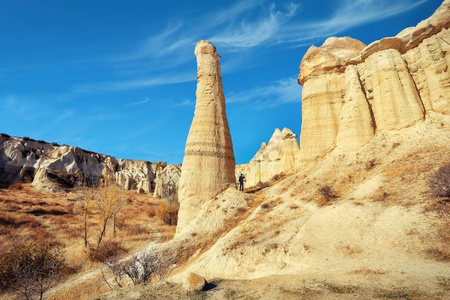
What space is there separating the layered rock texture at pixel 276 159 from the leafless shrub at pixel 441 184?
1724 centimetres

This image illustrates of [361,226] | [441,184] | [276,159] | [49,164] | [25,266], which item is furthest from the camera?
[49,164]

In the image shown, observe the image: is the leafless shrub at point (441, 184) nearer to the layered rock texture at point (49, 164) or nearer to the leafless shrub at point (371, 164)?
the leafless shrub at point (371, 164)

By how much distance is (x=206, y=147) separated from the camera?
15125 millimetres

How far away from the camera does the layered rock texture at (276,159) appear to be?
89.1 ft

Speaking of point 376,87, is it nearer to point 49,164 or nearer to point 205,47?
point 205,47

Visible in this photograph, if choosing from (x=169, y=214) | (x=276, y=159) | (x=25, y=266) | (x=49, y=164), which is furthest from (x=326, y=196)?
(x=49, y=164)

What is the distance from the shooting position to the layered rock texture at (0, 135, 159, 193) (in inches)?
1636

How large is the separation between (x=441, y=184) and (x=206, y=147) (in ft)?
36.8

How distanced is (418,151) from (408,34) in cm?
793

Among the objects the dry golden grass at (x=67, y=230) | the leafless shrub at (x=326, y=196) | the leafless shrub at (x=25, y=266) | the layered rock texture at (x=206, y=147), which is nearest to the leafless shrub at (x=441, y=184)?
the leafless shrub at (x=326, y=196)

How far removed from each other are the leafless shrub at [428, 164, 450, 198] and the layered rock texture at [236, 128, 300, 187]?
17.2m

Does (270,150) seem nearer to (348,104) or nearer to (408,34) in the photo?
(348,104)

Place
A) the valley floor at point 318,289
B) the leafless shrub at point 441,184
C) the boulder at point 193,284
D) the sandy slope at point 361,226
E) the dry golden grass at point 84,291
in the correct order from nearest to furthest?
the valley floor at point 318,289, the boulder at point 193,284, the sandy slope at point 361,226, the leafless shrub at point 441,184, the dry golden grass at point 84,291

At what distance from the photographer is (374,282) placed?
448 centimetres
